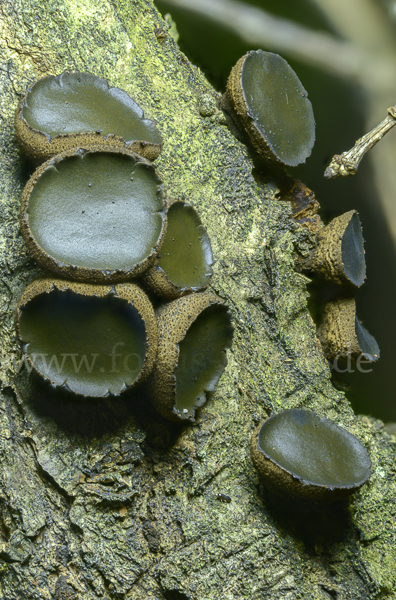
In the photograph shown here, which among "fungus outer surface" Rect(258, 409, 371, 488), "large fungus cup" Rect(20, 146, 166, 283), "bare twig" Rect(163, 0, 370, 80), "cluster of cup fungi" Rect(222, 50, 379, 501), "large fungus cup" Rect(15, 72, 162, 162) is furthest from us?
"bare twig" Rect(163, 0, 370, 80)

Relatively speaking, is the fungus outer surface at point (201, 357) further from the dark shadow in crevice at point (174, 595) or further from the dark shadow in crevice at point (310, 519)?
the dark shadow in crevice at point (174, 595)

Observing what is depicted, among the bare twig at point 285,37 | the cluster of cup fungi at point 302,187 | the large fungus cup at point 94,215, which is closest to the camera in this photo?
the large fungus cup at point 94,215

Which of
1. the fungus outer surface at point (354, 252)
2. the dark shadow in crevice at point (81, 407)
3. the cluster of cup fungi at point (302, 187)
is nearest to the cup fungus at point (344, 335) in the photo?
the cluster of cup fungi at point (302, 187)

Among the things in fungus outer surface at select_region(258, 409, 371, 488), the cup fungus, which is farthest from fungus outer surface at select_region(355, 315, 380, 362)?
fungus outer surface at select_region(258, 409, 371, 488)

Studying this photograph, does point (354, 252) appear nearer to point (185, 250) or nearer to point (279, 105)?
point (279, 105)

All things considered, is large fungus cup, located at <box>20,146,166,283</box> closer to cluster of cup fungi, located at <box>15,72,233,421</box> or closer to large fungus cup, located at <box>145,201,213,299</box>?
cluster of cup fungi, located at <box>15,72,233,421</box>
